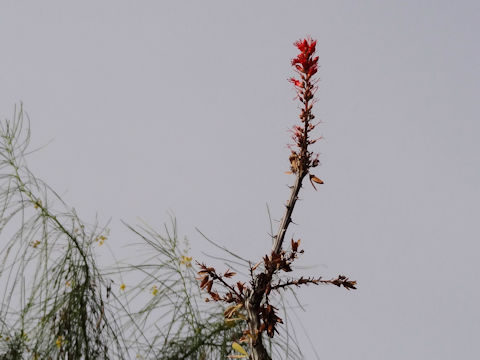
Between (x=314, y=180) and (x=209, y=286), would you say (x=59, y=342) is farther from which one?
(x=314, y=180)

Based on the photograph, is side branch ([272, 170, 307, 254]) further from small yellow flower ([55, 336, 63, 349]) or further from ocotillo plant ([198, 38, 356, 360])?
small yellow flower ([55, 336, 63, 349])

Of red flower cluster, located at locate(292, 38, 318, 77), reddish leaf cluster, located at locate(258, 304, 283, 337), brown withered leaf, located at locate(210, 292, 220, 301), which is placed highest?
red flower cluster, located at locate(292, 38, 318, 77)

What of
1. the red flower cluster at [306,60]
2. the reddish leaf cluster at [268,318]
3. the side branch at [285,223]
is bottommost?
the reddish leaf cluster at [268,318]

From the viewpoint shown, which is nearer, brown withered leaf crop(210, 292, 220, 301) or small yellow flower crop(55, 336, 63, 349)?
brown withered leaf crop(210, 292, 220, 301)

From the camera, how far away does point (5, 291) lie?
2025mm

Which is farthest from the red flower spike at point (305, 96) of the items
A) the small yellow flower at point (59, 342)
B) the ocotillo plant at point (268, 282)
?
the small yellow flower at point (59, 342)

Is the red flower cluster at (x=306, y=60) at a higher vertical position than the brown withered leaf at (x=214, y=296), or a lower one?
higher

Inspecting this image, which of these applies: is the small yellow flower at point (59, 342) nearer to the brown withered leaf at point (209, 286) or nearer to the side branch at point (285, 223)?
the brown withered leaf at point (209, 286)

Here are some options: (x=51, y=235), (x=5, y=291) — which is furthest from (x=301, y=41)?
(x=5, y=291)

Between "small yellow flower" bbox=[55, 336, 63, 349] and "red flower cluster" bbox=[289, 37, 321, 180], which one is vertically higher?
"red flower cluster" bbox=[289, 37, 321, 180]

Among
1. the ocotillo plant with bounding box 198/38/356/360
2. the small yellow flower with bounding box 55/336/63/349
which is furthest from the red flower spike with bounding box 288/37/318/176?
the small yellow flower with bounding box 55/336/63/349

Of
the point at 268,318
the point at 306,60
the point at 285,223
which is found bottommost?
the point at 268,318

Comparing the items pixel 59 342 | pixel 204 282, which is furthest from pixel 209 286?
pixel 59 342

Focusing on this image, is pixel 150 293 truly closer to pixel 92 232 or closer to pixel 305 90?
pixel 92 232
